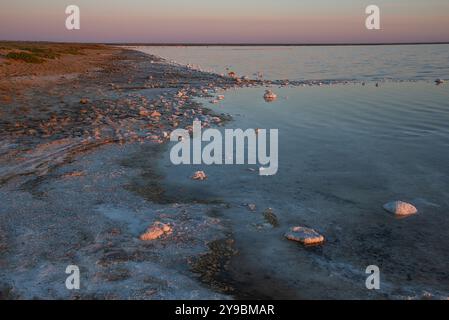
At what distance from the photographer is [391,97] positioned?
17938 millimetres

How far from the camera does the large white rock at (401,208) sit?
18.8 feet

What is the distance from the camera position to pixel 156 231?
16.5 ft

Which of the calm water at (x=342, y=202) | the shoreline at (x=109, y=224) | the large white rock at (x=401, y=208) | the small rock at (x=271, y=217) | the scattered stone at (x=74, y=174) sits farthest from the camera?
the scattered stone at (x=74, y=174)

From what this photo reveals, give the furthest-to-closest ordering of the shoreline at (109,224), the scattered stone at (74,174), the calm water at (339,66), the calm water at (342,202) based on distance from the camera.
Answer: the calm water at (339,66) < the scattered stone at (74,174) < the calm water at (342,202) < the shoreline at (109,224)

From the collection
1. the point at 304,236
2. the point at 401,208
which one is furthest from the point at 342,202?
the point at 304,236

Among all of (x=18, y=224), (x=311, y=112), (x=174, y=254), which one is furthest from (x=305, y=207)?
(x=311, y=112)

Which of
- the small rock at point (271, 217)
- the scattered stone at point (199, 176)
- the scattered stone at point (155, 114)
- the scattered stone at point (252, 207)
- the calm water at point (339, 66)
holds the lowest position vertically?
the small rock at point (271, 217)

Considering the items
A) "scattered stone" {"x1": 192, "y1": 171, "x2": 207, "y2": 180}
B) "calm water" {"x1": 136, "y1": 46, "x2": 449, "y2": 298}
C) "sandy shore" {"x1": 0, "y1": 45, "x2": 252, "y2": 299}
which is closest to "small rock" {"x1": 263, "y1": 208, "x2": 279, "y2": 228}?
"calm water" {"x1": 136, "y1": 46, "x2": 449, "y2": 298}

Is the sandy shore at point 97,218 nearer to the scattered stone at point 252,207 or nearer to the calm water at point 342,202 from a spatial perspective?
the calm water at point 342,202

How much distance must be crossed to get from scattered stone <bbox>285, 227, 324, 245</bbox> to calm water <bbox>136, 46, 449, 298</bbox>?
119 millimetres

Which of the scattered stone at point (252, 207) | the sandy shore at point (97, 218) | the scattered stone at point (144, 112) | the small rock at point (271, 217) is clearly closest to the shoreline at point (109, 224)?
the sandy shore at point (97, 218)

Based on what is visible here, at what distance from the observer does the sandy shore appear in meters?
3.98

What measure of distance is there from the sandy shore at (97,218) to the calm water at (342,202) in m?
0.46

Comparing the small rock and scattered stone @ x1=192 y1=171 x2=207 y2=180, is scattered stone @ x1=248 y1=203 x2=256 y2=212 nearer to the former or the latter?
the small rock
